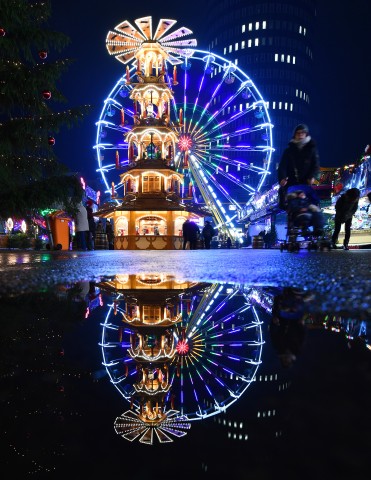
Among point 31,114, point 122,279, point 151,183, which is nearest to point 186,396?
point 122,279

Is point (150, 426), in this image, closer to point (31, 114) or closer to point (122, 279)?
point (122, 279)

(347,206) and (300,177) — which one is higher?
(300,177)

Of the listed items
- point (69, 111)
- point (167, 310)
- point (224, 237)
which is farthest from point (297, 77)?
point (167, 310)

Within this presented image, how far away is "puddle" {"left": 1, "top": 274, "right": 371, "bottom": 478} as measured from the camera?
395mm

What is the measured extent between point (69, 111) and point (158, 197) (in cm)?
1716

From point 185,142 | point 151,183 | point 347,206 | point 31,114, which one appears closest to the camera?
point 31,114

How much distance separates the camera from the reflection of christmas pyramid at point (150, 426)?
444 millimetres

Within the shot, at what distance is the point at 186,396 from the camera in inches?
21.2

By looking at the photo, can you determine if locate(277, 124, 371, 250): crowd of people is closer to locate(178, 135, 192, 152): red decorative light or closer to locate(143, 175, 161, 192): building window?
locate(178, 135, 192, 152): red decorative light

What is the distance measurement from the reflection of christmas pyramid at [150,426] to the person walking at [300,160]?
5.96m

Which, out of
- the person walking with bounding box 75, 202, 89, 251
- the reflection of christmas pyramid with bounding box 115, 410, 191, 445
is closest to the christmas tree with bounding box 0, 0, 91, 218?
the person walking with bounding box 75, 202, 89, 251

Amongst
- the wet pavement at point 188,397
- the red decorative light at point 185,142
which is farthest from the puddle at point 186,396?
the red decorative light at point 185,142

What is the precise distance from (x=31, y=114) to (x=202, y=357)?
855cm

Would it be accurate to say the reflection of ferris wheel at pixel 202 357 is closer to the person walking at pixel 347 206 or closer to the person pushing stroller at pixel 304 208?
the person pushing stroller at pixel 304 208
